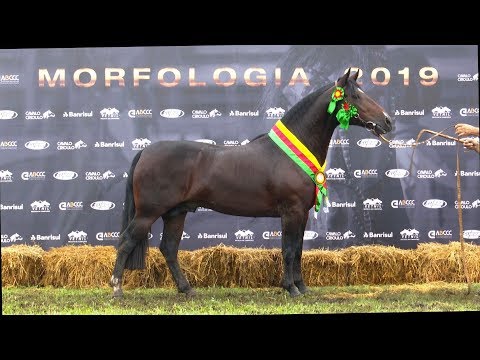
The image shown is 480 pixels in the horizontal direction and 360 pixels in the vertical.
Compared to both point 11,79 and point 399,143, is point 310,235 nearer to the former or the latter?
point 399,143

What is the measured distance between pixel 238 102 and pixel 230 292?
284 centimetres

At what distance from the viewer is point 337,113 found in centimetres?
809

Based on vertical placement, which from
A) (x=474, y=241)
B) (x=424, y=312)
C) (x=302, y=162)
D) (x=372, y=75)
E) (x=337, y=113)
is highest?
(x=372, y=75)

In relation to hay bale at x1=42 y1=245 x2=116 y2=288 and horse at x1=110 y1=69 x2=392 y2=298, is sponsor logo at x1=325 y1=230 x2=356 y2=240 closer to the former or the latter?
horse at x1=110 y1=69 x2=392 y2=298

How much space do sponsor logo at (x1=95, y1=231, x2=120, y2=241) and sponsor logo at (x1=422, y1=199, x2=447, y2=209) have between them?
4643mm

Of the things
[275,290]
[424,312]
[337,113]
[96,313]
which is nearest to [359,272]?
[275,290]

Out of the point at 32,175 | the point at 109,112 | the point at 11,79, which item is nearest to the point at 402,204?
the point at 109,112

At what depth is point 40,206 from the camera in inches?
375

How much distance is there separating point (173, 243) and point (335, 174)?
2717 mm

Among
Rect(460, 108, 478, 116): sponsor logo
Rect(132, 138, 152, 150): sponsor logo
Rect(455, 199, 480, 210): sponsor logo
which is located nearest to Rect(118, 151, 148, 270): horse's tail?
Rect(132, 138, 152, 150): sponsor logo

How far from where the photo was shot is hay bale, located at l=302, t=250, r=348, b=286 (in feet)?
30.0

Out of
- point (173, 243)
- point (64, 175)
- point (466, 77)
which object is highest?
point (466, 77)

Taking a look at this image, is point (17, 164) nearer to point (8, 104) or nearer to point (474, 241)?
point (8, 104)

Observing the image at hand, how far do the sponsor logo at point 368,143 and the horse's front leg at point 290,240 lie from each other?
2.12 m
